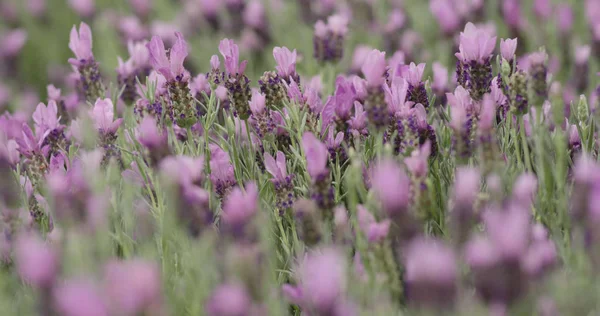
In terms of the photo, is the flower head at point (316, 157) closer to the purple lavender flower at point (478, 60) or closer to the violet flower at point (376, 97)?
the violet flower at point (376, 97)

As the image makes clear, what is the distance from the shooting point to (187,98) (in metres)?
1.69

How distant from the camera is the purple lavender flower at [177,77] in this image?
169 cm

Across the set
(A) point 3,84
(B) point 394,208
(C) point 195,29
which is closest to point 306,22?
(C) point 195,29

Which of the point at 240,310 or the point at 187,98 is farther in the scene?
the point at 187,98

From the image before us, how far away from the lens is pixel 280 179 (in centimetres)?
163

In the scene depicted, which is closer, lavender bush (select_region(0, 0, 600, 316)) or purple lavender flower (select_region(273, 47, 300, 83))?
lavender bush (select_region(0, 0, 600, 316))

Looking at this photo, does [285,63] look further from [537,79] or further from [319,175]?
[537,79]

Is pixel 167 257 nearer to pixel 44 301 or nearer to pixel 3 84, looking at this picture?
pixel 44 301

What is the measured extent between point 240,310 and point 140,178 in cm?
76

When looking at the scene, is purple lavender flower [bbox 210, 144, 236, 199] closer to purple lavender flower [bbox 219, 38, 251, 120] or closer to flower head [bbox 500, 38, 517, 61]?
purple lavender flower [bbox 219, 38, 251, 120]

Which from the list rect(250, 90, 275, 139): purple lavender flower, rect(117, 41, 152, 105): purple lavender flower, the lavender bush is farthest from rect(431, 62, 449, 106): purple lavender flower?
rect(117, 41, 152, 105): purple lavender flower

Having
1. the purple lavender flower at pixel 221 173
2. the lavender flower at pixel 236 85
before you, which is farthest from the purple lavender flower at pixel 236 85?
the purple lavender flower at pixel 221 173

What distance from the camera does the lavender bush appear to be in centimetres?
105

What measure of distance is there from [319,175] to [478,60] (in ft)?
1.81
